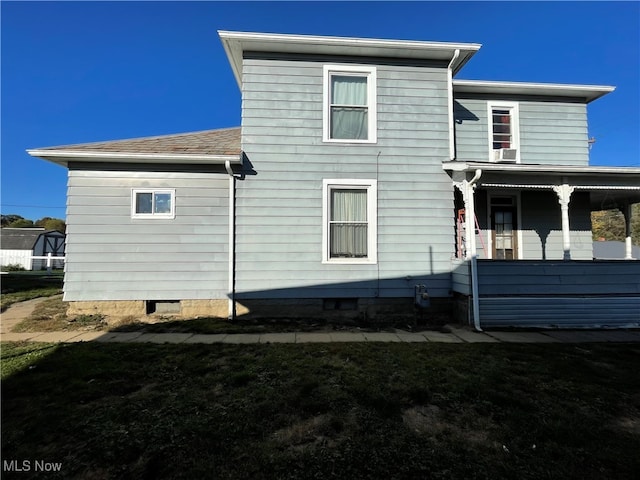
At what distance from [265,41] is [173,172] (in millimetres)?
3429

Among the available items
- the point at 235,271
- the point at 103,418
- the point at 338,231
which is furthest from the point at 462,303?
the point at 103,418

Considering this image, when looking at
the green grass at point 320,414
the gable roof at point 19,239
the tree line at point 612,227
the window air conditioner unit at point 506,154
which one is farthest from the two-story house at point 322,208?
the tree line at point 612,227

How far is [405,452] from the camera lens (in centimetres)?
272

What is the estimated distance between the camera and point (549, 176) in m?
7.81

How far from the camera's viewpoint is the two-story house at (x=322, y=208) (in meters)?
7.34

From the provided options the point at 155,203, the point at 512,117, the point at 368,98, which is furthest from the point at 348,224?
the point at 512,117

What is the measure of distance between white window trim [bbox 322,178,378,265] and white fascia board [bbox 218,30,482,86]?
286 centimetres

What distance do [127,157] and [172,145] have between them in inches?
39.8

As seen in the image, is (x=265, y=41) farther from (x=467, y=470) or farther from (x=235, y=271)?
(x=467, y=470)

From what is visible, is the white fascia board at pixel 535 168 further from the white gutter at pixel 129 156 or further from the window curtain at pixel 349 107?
the white gutter at pixel 129 156

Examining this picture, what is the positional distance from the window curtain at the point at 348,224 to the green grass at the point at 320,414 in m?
3.00

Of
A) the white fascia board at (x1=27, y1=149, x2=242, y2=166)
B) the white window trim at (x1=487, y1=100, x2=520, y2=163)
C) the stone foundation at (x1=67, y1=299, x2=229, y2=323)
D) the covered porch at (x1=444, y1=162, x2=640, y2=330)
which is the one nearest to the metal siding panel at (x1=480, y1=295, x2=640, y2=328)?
the covered porch at (x1=444, y1=162, x2=640, y2=330)

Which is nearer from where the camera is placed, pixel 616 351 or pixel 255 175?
pixel 616 351

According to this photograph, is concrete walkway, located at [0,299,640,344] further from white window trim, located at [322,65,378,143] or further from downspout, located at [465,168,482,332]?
white window trim, located at [322,65,378,143]
